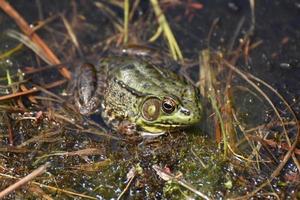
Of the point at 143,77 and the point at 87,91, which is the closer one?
the point at 143,77

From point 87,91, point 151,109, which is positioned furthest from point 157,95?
point 87,91

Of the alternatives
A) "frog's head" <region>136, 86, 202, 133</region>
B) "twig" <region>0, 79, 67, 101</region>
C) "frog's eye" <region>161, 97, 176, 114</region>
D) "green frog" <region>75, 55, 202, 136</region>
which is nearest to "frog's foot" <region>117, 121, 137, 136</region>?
"green frog" <region>75, 55, 202, 136</region>

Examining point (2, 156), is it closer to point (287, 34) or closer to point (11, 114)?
point (11, 114)

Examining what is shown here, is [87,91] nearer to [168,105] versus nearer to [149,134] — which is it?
[149,134]

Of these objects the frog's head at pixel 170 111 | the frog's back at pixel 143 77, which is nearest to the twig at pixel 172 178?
the frog's head at pixel 170 111

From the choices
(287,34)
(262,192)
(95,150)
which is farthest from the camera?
(287,34)

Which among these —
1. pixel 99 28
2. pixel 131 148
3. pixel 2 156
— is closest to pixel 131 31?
pixel 99 28
